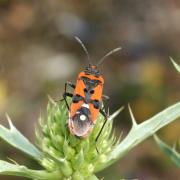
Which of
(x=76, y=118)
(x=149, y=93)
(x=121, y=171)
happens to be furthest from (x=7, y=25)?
(x=76, y=118)

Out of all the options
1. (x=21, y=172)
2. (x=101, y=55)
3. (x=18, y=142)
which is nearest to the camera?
(x=21, y=172)

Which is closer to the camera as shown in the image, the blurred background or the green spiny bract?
the green spiny bract

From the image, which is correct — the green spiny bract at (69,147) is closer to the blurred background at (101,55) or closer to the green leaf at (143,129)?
the green leaf at (143,129)

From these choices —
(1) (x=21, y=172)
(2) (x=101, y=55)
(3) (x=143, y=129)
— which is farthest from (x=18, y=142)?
(2) (x=101, y=55)

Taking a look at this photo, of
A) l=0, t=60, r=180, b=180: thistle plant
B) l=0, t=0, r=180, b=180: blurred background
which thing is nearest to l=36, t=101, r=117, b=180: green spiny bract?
l=0, t=60, r=180, b=180: thistle plant

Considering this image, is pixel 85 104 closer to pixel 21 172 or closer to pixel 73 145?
pixel 73 145

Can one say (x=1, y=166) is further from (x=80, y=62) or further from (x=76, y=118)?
(x=80, y=62)

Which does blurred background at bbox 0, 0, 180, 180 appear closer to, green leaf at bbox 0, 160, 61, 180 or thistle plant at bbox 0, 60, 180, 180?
thistle plant at bbox 0, 60, 180, 180
